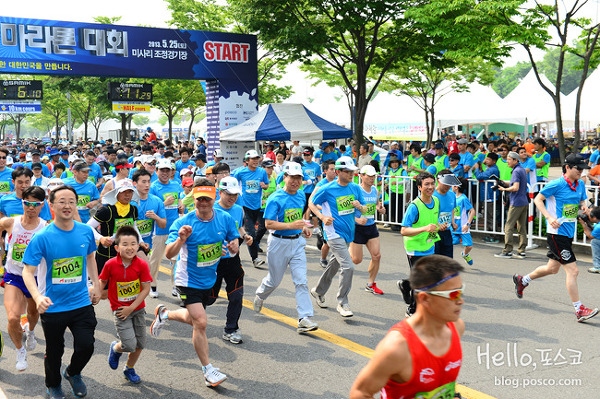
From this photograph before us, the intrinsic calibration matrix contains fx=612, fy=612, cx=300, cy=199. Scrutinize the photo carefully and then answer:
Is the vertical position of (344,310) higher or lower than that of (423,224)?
lower

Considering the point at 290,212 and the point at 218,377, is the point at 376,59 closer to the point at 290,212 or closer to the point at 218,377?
the point at 290,212

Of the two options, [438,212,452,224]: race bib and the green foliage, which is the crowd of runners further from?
the green foliage

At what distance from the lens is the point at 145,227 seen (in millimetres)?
7574

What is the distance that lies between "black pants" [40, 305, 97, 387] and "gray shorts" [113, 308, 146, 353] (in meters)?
0.36

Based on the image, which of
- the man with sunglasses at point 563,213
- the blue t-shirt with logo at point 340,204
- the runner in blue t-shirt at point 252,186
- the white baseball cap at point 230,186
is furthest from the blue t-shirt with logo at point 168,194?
the man with sunglasses at point 563,213

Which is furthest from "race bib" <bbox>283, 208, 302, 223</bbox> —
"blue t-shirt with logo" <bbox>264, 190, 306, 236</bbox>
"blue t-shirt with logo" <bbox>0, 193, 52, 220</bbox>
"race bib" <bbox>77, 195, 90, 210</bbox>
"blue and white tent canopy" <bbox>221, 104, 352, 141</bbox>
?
"blue and white tent canopy" <bbox>221, 104, 352, 141</bbox>

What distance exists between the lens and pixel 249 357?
242 inches

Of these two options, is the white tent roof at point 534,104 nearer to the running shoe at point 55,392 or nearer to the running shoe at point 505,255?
the running shoe at point 505,255

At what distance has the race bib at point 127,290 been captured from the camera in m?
5.39

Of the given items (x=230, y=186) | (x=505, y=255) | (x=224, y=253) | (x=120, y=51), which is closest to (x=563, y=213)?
(x=505, y=255)

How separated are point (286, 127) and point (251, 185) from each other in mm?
6370

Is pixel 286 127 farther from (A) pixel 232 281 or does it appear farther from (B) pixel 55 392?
(B) pixel 55 392

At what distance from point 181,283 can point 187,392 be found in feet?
3.19

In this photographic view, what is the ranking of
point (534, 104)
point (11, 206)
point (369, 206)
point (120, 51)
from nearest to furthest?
point (11, 206), point (369, 206), point (120, 51), point (534, 104)
